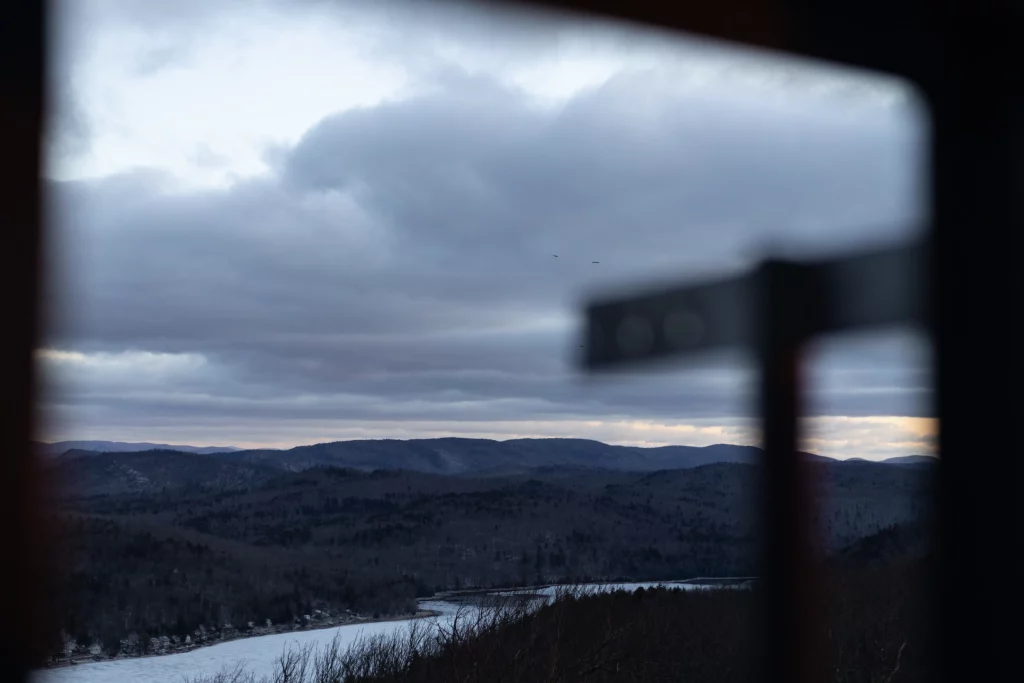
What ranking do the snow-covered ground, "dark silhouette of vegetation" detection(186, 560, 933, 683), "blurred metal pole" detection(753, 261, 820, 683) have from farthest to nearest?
the snow-covered ground
"dark silhouette of vegetation" detection(186, 560, 933, 683)
"blurred metal pole" detection(753, 261, 820, 683)

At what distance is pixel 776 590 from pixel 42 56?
113cm

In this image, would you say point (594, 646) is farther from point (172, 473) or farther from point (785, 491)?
point (172, 473)

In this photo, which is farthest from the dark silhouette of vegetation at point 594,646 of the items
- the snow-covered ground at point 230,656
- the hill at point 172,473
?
the hill at point 172,473

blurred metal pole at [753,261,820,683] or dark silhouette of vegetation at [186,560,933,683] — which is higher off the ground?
blurred metal pole at [753,261,820,683]

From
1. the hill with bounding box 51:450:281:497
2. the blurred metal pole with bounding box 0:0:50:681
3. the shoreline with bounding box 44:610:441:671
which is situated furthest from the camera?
the hill with bounding box 51:450:281:497

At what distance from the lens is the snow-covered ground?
55.6 feet

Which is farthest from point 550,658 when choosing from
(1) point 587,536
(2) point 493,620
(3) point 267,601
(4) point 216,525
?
(4) point 216,525

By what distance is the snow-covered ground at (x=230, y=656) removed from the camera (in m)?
16.9

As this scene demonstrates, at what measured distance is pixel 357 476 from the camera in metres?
34.4

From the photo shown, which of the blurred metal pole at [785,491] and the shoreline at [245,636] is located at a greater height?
the blurred metal pole at [785,491]

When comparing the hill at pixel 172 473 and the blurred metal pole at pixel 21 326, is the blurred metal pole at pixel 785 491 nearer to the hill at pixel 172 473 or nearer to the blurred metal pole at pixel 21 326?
the blurred metal pole at pixel 21 326

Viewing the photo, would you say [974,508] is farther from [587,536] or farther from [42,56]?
[587,536]

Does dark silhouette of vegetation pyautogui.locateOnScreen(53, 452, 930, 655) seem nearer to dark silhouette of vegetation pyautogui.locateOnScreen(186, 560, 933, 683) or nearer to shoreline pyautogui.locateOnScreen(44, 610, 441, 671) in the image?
shoreline pyautogui.locateOnScreen(44, 610, 441, 671)

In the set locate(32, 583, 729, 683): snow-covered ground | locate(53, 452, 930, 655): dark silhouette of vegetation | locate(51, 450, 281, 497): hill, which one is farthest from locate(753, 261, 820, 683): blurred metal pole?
locate(51, 450, 281, 497): hill
